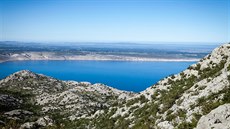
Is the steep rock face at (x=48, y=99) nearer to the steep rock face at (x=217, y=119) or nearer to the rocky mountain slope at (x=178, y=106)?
the rocky mountain slope at (x=178, y=106)

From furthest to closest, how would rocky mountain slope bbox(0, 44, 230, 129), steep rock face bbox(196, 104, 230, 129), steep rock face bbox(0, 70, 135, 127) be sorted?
steep rock face bbox(0, 70, 135, 127) < rocky mountain slope bbox(0, 44, 230, 129) < steep rock face bbox(196, 104, 230, 129)

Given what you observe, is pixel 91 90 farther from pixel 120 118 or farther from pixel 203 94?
pixel 203 94

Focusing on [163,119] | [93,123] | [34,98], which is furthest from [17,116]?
[163,119]

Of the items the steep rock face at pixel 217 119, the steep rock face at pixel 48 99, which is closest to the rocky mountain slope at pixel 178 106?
the steep rock face at pixel 217 119

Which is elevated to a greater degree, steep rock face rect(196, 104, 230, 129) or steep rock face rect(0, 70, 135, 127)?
steep rock face rect(196, 104, 230, 129)

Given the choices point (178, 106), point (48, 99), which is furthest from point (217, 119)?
point (48, 99)

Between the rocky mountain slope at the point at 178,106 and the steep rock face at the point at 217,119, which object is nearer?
the steep rock face at the point at 217,119

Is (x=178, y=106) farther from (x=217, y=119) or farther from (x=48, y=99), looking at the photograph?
(x=48, y=99)

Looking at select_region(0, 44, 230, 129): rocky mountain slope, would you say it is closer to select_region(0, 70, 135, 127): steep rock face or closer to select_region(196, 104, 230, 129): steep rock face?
select_region(196, 104, 230, 129): steep rock face

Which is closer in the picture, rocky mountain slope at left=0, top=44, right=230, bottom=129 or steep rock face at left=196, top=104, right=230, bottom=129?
steep rock face at left=196, top=104, right=230, bottom=129

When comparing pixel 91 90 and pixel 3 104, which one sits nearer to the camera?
pixel 3 104

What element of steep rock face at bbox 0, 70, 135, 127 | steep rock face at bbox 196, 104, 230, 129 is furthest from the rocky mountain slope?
steep rock face at bbox 0, 70, 135, 127
